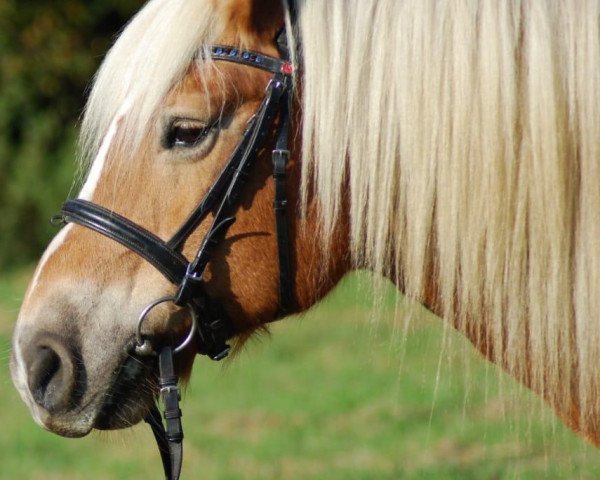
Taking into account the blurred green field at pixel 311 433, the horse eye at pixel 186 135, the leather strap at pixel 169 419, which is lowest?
the blurred green field at pixel 311 433

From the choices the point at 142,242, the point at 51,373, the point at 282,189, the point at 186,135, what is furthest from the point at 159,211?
the point at 51,373

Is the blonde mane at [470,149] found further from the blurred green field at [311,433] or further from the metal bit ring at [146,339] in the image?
the blurred green field at [311,433]

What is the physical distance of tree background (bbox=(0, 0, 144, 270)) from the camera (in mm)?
11969

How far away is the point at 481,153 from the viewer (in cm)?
224

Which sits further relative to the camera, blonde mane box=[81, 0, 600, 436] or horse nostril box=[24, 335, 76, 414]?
horse nostril box=[24, 335, 76, 414]

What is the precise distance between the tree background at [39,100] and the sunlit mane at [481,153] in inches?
387

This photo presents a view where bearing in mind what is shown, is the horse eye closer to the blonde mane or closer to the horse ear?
the blonde mane

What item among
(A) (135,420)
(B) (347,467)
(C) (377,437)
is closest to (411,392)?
(C) (377,437)

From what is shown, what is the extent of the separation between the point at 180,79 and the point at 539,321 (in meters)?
1.01

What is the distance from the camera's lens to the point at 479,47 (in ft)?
7.37

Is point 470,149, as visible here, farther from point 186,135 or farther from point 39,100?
point 39,100

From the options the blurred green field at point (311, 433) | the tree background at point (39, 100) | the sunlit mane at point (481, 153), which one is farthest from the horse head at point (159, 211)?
the tree background at point (39, 100)

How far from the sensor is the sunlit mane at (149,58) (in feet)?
7.78

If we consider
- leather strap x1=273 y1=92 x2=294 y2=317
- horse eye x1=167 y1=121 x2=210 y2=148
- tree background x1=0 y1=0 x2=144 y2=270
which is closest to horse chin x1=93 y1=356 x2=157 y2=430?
leather strap x1=273 y1=92 x2=294 y2=317
